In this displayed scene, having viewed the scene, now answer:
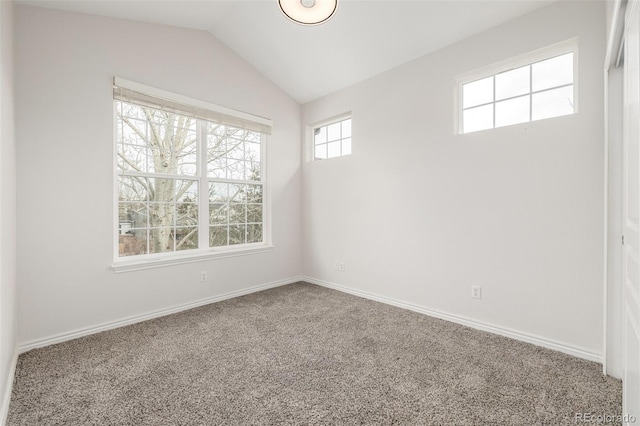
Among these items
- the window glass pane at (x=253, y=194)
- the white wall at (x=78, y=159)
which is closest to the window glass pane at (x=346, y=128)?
the window glass pane at (x=253, y=194)

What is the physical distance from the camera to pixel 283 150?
423cm

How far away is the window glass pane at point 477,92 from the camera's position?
2.72 metres

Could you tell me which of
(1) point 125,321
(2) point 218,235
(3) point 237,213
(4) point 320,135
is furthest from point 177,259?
(4) point 320,135

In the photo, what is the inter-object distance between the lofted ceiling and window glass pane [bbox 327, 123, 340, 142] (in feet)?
1.59

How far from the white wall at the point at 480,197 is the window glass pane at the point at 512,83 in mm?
165

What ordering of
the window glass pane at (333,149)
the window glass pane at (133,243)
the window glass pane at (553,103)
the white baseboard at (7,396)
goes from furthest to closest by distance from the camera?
the window glass pane at (333,149) < the window glass pane at (133,243) < the window glass pane at (553,103) < the white baseboard at (7,396)

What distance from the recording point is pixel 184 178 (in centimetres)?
330

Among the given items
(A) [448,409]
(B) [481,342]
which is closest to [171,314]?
(A) [448,409]

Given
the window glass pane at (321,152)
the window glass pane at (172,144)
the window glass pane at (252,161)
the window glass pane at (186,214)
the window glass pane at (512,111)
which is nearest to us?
the window glass pane at (512,111)

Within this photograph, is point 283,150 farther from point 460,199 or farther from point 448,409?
point 448,409

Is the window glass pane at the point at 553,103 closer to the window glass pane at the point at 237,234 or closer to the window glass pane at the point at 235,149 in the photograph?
the window glass pane at the point at 235,149

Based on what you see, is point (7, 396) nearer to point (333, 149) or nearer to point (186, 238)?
point (186, 238)

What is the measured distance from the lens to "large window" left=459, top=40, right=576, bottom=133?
91.0 inches

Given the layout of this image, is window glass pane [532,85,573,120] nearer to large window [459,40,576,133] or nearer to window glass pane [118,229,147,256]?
large window [459,40,576,133]
